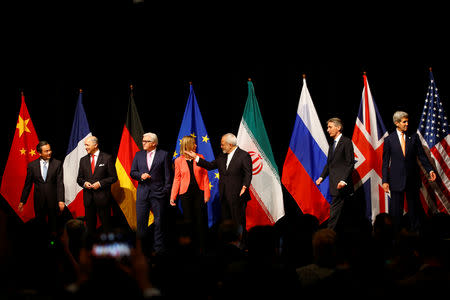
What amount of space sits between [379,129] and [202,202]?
2.61 metres

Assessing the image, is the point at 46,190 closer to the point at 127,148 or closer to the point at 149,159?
the point at 127,148

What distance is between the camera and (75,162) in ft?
23.9

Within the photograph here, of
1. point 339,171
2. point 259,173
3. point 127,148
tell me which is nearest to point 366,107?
Result: point 339,171

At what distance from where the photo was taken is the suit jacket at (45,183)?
6.71 metres

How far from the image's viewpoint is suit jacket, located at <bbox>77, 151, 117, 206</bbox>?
6535mm

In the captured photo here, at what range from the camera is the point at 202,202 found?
21.0 ft

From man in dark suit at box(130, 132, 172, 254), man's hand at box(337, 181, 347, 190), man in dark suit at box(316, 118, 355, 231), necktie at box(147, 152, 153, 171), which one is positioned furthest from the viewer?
necktie at box(147, 152, 153, 171)

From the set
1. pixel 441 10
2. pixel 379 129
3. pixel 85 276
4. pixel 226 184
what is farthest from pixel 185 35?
pixel 85 276

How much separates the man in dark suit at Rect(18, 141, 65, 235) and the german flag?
79cm

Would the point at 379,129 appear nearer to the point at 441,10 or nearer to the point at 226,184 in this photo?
the point at 441,10

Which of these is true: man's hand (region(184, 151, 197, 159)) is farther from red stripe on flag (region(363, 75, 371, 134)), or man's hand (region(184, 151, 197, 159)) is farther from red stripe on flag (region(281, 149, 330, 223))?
red stripe on flag (region(363, 75, 371, 134))

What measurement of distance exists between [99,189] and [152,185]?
0.76 metres

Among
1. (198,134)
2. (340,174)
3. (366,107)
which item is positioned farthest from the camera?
(198,134)

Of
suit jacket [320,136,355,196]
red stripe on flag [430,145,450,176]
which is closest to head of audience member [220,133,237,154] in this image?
suit jacket [320,136,355,196]
